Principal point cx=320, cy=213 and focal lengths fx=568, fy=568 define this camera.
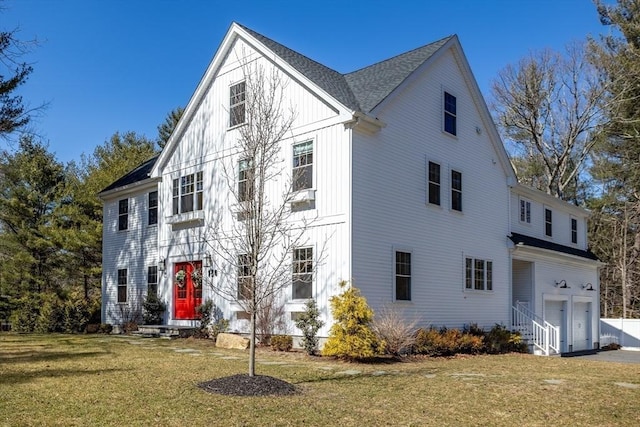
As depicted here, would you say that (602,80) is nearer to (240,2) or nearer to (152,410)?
(240,2)

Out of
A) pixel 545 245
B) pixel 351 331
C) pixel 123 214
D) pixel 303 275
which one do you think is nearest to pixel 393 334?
pixel 351 331

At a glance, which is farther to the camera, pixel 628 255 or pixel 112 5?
pixel 628 255

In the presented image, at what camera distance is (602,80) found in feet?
104

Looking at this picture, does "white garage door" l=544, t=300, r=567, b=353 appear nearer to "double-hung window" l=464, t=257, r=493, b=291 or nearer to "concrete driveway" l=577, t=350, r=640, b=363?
"concrete driveway" l=577, t=350, r=640, b=363

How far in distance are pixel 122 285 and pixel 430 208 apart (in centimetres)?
1320

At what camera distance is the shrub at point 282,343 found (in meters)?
15.0

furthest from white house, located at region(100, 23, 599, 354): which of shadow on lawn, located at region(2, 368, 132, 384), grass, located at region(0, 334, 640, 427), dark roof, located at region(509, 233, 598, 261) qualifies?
shadow on lawn, located at region(2, 368, 132, 384)

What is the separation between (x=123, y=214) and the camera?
2394cm

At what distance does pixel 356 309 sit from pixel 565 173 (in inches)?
1168

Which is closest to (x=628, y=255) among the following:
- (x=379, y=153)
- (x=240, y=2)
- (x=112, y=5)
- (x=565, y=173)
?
(x=565, y=173)

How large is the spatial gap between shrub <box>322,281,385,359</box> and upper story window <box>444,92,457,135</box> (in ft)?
25.1

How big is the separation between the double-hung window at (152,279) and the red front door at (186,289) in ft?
4.90

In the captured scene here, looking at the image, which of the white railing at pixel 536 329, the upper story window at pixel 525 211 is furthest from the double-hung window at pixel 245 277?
the upper story window at pixel 525 211

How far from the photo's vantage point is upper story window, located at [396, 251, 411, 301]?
15760 millimetres
